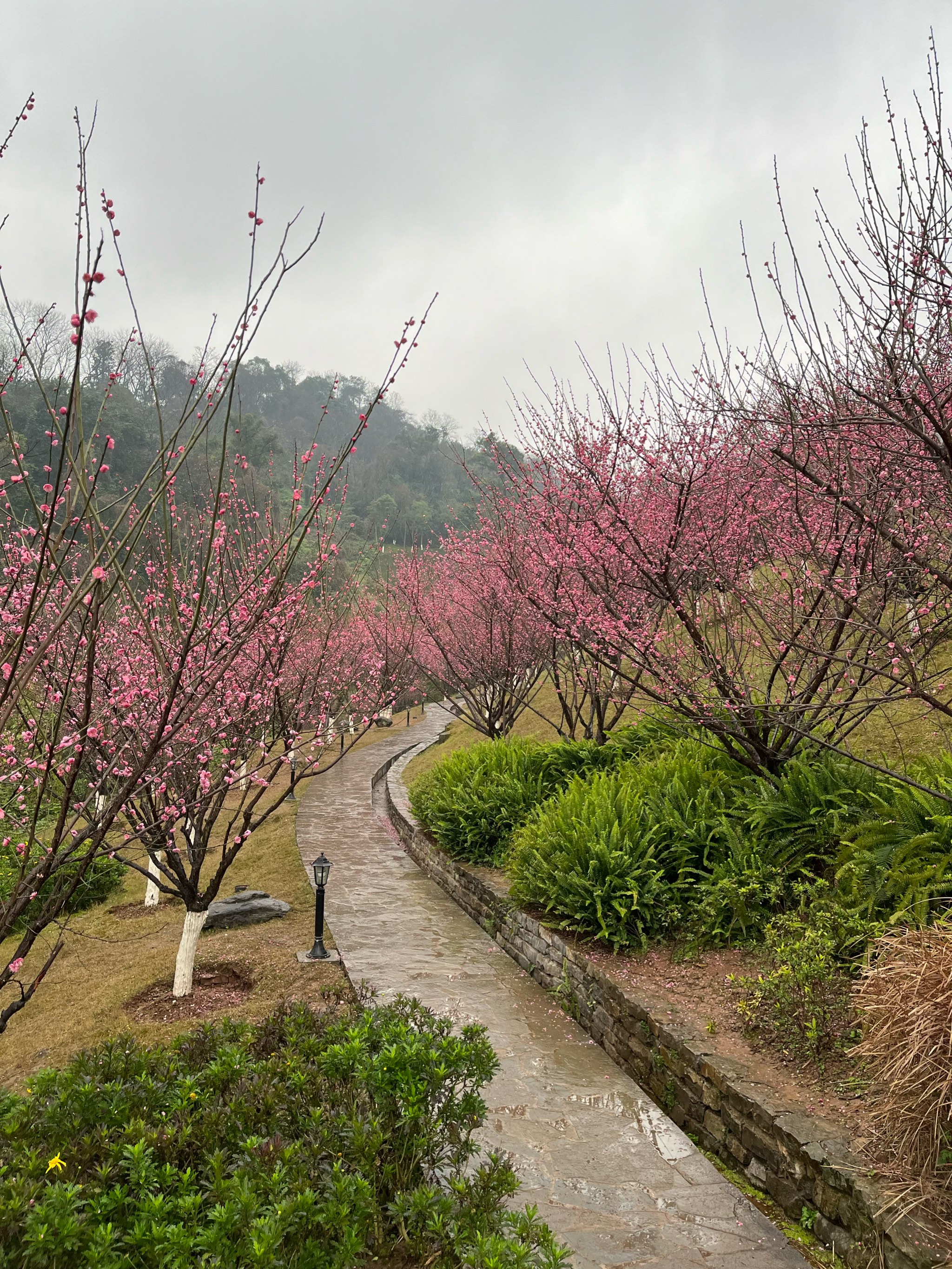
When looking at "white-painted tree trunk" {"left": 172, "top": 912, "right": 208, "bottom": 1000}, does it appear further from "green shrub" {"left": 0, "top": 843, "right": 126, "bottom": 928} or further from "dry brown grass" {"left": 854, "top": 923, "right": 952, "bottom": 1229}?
"dry brown grass" {"left": 854, "top": 923, "right": 952, "bottom": 1229}

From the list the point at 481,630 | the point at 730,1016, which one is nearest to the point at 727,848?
the point at 730,1016

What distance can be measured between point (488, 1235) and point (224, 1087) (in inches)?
49.9

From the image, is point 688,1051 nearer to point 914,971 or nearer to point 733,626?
point 914,971

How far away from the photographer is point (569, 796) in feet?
24.7

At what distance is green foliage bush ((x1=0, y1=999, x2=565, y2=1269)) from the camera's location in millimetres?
2387

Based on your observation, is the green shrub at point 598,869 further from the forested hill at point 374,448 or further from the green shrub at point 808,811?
the forested hill at point 374,448

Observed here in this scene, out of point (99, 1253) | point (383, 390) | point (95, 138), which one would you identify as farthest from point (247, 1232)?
point (95, 138)

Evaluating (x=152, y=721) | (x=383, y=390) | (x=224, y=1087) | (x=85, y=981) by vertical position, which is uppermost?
(x=383, y=390)

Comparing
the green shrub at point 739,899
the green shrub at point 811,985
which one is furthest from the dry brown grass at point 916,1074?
the green shrub at point 739,899

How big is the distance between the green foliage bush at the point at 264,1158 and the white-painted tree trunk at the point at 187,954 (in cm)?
288

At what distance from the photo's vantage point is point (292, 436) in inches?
701

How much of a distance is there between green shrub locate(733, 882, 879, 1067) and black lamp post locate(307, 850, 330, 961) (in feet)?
12.9

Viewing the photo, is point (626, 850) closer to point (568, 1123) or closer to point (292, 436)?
point (568, 1123)

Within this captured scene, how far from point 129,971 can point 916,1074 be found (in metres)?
6.99
